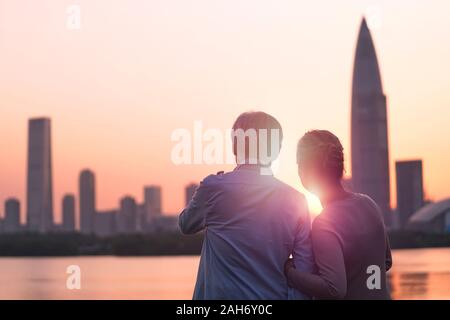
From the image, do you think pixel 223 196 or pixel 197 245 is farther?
pixel 197 245

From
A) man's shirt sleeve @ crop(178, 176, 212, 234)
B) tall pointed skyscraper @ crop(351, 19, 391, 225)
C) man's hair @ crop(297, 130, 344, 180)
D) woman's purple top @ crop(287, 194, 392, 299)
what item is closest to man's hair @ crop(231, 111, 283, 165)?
man's hair @ crop(297, 130, 344, 180)

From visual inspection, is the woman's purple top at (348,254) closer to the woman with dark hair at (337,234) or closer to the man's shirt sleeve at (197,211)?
the woman with dark hair at (337,234)

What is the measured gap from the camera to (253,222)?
10.8ft

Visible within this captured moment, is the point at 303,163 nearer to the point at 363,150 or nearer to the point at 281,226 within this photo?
the point at 281,226

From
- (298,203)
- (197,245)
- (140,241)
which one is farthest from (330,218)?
(140,241)

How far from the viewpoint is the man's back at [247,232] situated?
10.6 ft

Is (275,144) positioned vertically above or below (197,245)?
above

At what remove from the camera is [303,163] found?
3312 mm

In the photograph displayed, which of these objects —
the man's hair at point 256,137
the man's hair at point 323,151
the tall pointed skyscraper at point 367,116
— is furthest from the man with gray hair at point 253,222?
the tall pointed skyscraper at point 367,116

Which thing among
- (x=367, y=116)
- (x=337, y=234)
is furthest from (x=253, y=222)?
(x=367, y=116)

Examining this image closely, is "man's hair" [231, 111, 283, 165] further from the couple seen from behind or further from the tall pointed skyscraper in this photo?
the tall pointed skyscraper
